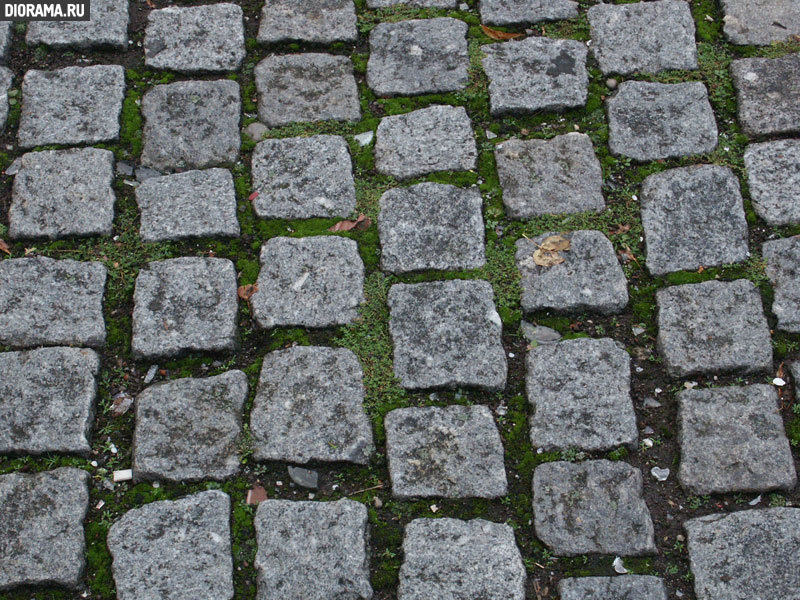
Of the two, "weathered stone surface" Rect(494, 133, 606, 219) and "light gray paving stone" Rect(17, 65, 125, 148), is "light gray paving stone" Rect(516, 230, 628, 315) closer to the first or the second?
"weathered stone surface" Rect(494, 133, 606, 219)

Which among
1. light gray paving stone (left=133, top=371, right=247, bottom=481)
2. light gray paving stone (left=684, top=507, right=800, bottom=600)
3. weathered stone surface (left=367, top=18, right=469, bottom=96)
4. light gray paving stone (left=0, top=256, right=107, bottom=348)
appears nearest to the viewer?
light gray paving stone (left=684, top=507, right=800, bottom=600)

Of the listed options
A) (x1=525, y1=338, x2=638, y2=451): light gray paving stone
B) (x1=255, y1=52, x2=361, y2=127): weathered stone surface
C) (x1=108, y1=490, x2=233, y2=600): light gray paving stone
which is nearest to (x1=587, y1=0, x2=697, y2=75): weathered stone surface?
(x1=255, y1=52, x2=361, y2=127): weathered stone surface

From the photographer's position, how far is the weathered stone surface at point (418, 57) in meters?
3.59

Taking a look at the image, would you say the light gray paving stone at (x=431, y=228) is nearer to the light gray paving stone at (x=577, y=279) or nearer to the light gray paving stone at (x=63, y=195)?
the light gray paving stone at (x=577, y=279)

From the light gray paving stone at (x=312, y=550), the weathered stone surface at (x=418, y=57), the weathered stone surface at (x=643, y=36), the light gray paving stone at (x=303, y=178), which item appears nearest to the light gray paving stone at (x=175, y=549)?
the light gray paving stone at (x=312, y=550)

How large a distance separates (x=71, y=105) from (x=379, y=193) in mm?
1401

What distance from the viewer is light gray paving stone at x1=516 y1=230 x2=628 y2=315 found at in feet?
9.82

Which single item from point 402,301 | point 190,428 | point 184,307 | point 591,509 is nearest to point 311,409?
point 190,428

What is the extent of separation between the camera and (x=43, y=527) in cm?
262

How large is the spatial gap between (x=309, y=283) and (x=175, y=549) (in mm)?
1029

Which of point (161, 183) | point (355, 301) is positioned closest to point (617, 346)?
point (355, 301)

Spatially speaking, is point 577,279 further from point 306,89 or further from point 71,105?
point 71,105

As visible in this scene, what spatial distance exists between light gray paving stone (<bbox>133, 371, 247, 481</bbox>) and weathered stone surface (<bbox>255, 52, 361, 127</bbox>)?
124 cm

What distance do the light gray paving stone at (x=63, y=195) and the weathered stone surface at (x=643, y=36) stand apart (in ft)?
7.10
